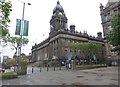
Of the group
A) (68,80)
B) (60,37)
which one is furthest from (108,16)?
(68,80)

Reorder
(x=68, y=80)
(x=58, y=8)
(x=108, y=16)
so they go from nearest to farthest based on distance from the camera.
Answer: (x=68, y=80)
(x=108, y=16)
(x=58, y=8)

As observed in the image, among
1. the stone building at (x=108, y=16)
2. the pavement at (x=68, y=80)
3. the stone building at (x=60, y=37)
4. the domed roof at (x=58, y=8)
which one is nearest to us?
the pavement at (x=68, y=80)

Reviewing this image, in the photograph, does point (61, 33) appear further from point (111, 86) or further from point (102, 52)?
point (111, 86)

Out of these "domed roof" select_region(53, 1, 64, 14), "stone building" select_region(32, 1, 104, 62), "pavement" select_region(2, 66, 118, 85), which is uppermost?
"domed roof" select_region(53, 1, 64, 14)

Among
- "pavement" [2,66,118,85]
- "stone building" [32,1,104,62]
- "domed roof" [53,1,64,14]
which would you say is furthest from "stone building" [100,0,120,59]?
"pavement" [2,66,118,85]

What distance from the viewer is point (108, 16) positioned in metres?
62.1

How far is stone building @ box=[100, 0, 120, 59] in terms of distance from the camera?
58.0m

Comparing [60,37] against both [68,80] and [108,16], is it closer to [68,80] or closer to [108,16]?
[108,16]

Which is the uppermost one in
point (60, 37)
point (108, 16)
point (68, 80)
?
point (108, 16)

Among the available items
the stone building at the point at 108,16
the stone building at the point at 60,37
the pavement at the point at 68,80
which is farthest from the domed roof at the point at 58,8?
the pavement at the point at 68,80

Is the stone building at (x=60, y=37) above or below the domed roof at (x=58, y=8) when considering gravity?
below

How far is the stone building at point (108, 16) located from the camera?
5797cm

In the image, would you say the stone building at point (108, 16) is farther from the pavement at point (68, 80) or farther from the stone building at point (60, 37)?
the pavement at point (68, 80)

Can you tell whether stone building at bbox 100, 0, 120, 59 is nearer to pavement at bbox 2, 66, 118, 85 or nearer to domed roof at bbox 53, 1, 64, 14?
domed roof at bbox 53, 1, 64, 14
